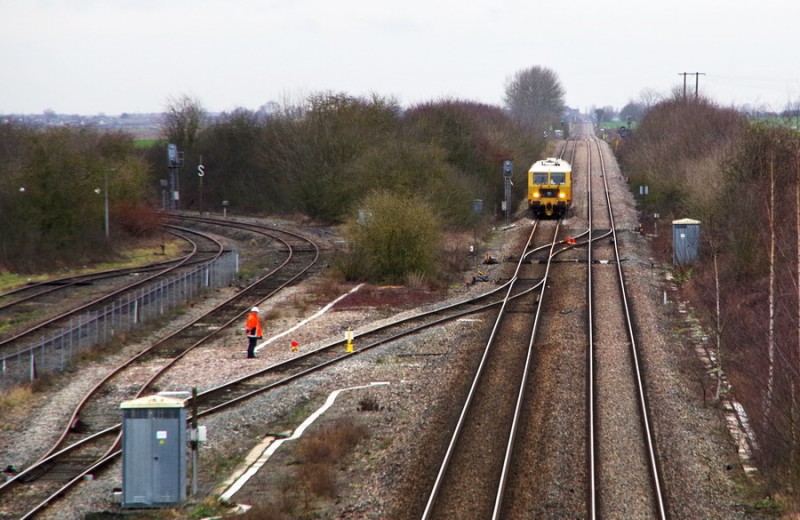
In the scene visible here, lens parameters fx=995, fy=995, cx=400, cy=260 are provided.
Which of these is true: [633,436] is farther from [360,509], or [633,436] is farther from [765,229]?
[765,229]

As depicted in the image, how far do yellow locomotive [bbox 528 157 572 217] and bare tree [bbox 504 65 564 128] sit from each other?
319ft

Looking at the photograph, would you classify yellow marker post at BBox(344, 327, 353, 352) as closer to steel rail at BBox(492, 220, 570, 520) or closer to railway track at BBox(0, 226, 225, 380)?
steel rail at BBox(492, 220, 570, 520)

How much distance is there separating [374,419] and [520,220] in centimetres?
3375

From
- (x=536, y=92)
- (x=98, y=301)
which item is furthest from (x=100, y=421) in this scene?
(x=536, y=92)

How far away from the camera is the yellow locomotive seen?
46906mm

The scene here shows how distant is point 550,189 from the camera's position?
46.9 meters

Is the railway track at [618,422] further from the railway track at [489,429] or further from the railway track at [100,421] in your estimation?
the railway track at [100,421]

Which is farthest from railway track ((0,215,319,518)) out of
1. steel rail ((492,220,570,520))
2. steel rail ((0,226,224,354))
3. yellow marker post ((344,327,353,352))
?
steel rail ((492,220,570,520))

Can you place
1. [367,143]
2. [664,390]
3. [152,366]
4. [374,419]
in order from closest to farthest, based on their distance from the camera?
[374,419] < [664,390] < [152,366] < [367,143]

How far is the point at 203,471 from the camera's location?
1419 centimetres

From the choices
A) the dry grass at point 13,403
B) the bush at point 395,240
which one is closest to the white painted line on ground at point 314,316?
the bush at point 395,240

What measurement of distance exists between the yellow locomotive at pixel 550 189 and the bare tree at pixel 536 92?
9737 cm

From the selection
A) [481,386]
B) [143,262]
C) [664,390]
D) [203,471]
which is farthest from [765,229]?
[143,262]

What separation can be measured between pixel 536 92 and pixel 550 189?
10265cm
